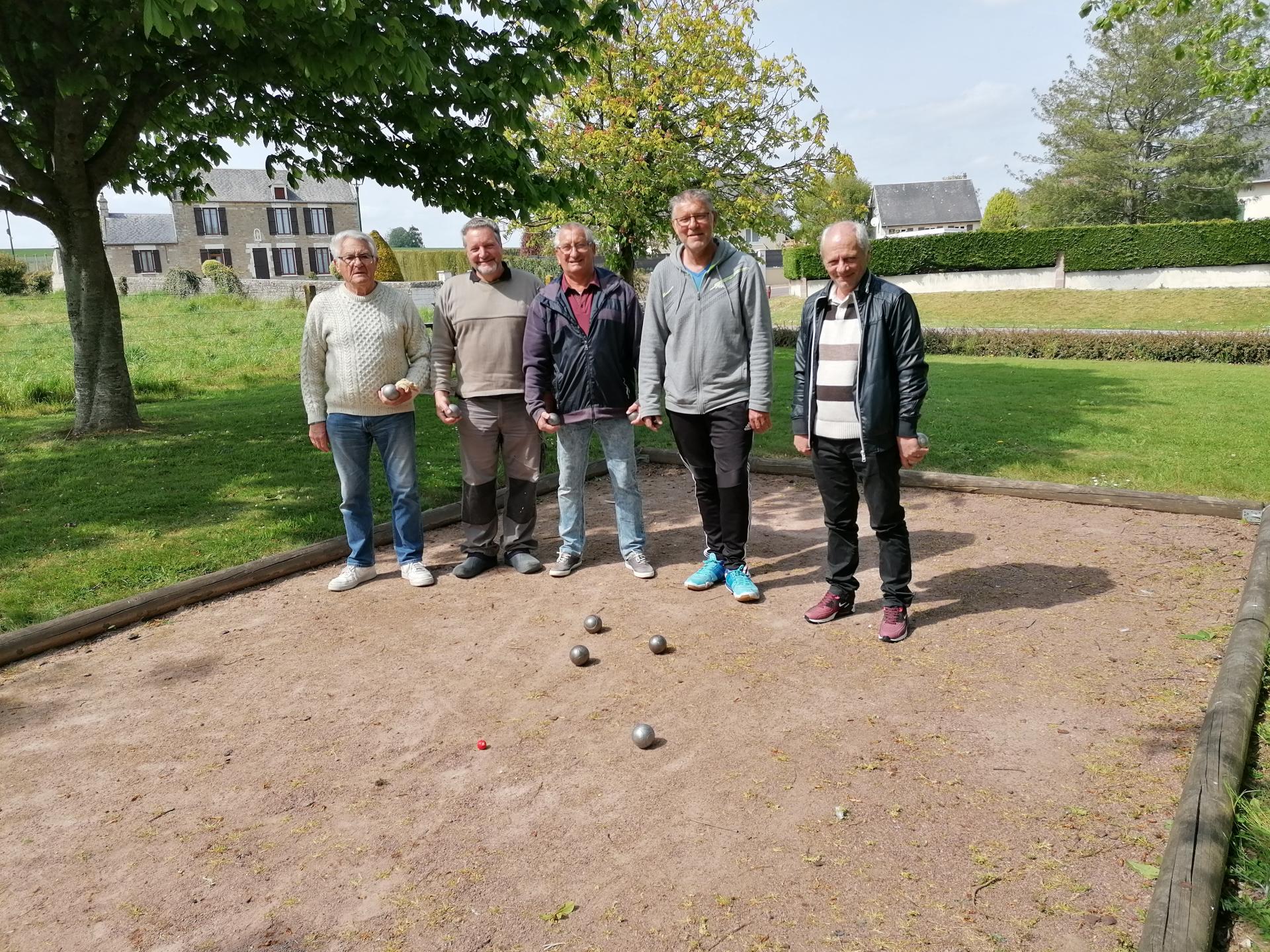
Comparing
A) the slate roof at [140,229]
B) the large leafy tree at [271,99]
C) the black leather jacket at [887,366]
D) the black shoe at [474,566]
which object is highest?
the slate roof at [140,229]

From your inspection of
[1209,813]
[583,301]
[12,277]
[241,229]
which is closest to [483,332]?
[583,301]

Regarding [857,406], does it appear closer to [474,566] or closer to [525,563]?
[525,563]

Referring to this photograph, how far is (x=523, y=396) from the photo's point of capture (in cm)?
608

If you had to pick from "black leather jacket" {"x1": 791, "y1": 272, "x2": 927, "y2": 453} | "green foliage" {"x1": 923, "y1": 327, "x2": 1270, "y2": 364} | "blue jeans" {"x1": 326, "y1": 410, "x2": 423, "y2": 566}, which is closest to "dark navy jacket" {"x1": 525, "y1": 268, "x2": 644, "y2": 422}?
"blue jeans" {"x1": 326, "y1": 410, "x2": 423, "y2": 566}

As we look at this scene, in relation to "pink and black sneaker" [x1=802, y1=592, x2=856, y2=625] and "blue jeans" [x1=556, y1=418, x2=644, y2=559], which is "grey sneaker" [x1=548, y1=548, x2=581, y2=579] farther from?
"pink and black sneaker" [x1=802, y1=592, x2=856, y2=625]

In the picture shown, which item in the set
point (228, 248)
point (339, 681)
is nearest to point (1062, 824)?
point (339, 681)

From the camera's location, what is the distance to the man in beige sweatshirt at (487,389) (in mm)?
5910

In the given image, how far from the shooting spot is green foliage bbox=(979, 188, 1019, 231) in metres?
56.4

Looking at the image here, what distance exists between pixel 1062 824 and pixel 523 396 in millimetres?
4058

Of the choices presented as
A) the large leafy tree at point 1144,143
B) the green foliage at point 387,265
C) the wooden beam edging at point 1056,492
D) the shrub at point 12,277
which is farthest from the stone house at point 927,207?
the wooden beam edging at point 1056,492

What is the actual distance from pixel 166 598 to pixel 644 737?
11.6 feet

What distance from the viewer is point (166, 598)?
5.73m

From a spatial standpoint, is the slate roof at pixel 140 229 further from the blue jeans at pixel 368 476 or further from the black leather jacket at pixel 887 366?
the black leather jacket at pixel 887 366

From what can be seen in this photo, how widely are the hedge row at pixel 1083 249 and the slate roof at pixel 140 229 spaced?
1845 inches
